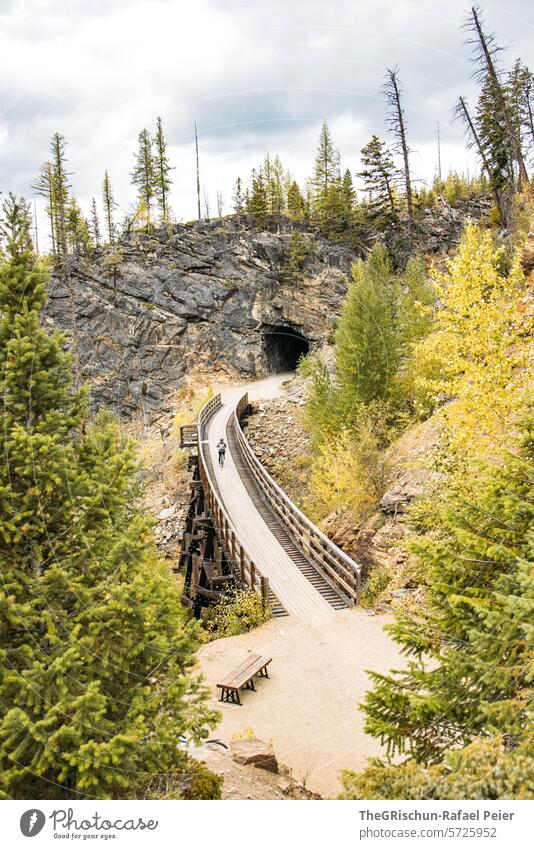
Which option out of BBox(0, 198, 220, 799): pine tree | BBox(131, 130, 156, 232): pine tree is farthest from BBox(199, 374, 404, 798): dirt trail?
BBox(131, 130, 156, 232): pine tree

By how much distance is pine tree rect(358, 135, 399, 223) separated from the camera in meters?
43.8

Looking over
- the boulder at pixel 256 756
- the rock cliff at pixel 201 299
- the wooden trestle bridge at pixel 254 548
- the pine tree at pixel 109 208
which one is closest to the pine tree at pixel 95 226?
the pine tree at pixel 109 208

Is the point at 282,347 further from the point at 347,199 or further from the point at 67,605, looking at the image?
the point at 67,605

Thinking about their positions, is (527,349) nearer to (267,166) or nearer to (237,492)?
(237,492)

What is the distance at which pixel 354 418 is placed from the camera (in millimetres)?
26406

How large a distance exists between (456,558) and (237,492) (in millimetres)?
20638

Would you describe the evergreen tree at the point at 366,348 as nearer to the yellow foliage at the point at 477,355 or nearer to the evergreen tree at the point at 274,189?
the yellow foliage at the point at 477,355

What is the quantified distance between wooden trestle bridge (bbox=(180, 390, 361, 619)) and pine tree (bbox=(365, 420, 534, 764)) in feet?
33.9

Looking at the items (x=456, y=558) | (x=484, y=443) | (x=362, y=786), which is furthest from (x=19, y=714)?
(x=484, y=443)

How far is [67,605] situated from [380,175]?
158 feet

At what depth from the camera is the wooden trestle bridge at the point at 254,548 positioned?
1730 cm

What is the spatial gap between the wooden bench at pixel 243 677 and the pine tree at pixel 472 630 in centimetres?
613

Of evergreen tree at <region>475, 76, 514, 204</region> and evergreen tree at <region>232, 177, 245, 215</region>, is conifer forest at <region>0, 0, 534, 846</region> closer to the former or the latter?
evergreen tree at <region>475, 76, 514, 204</region>
